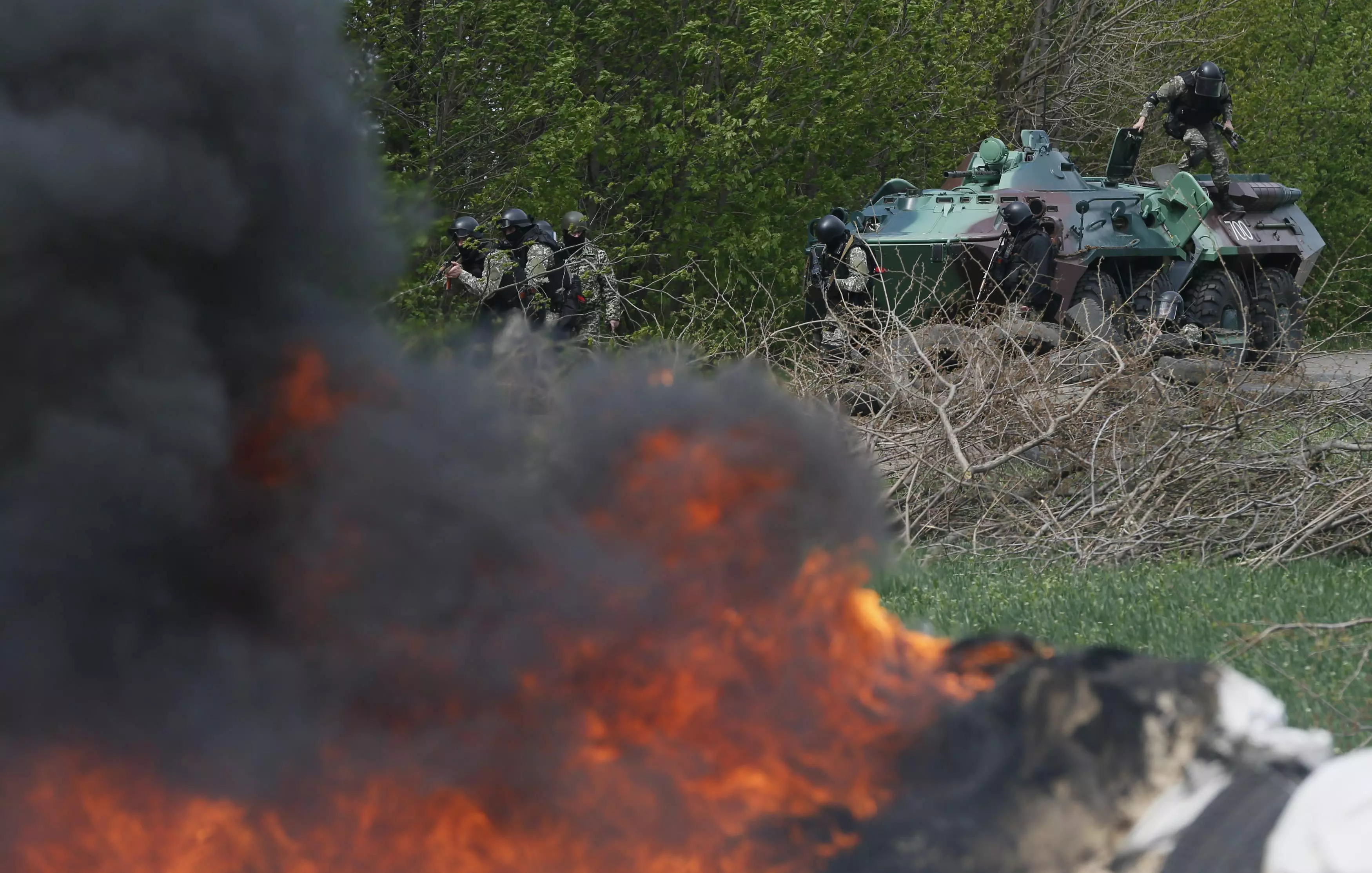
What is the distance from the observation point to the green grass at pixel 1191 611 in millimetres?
4703

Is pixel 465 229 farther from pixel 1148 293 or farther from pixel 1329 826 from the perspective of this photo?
pixel 1329 826

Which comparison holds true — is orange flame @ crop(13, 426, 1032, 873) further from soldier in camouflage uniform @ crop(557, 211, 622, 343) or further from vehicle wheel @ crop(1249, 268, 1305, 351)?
vehicle wheel @ crop(1249, 268, 1305, 351)

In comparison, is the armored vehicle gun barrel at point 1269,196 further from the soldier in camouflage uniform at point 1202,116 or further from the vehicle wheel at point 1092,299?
the vehicle wheel at point 1092,299

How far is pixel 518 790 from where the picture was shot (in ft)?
10.5

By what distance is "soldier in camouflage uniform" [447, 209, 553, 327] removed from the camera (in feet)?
35.0

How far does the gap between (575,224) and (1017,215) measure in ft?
12.2

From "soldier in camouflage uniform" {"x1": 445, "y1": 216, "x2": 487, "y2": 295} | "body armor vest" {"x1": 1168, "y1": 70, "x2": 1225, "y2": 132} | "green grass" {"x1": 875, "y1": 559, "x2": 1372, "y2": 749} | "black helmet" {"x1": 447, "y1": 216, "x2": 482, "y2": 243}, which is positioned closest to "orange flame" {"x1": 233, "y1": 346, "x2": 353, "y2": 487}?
"green grass" {"x1": 875, "y1": 559, "x2": 1372, "y2": 749}

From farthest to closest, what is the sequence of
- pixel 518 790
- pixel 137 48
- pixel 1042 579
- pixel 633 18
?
pixel 633 18 < pixel 1042 579 < pixel 518 790 < pixel 137 48

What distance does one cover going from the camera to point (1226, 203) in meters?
15.2

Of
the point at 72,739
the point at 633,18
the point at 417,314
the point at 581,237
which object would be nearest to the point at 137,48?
the point at 72,739

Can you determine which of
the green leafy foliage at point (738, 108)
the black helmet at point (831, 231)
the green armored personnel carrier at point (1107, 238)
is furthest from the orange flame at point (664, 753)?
the black helmet at point (831, 231)

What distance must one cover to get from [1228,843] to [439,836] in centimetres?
155

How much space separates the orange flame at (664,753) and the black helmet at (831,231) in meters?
8.98

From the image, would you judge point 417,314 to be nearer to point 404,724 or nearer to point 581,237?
point 581,237
